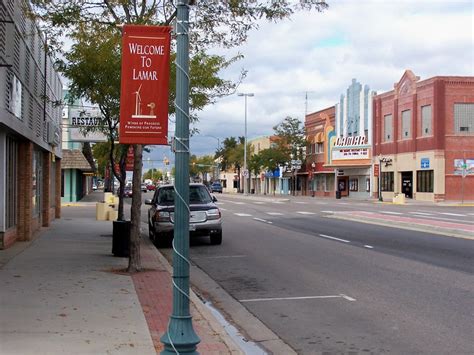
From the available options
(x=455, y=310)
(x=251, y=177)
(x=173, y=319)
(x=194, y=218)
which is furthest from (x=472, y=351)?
(x=251, y=177)

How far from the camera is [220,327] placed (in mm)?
7363

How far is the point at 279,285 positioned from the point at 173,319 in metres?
5.84

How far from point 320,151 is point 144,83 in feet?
224

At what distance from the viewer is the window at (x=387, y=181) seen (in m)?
59.3

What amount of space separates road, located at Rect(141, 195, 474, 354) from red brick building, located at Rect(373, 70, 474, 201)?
33810 mm

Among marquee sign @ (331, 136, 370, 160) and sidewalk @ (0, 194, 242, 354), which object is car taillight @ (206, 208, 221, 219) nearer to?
sidewalk @ (0, 194, 242, 354)

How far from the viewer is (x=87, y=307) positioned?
26.0 feet

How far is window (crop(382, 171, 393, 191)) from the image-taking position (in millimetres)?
59266

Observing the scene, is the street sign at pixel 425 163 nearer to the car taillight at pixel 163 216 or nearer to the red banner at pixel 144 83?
the car taillight at pixel 163 216

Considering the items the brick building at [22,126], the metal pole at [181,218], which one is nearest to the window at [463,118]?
the brick building at [22,126]

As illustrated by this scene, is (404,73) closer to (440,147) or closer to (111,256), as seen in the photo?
(440,147)

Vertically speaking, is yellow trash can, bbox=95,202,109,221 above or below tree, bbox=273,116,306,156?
below

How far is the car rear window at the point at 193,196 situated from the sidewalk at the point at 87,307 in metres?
3.75

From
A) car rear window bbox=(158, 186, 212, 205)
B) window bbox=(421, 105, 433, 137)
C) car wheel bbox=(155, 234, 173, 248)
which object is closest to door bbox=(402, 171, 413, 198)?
window bbox=(421, 105, 433, 137)
